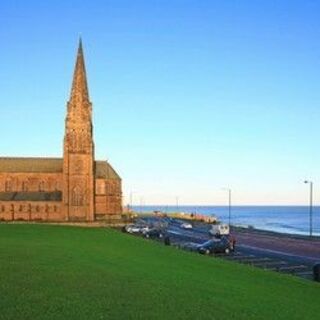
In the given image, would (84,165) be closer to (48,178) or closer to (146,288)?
(48,178)

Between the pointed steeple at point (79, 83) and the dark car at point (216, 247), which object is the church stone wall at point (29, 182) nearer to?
the pointed steeple at point (79, 83)

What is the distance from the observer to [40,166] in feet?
469

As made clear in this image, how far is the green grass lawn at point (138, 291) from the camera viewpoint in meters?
16.6

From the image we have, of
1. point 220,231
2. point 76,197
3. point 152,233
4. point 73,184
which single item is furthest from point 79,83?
point 220,231

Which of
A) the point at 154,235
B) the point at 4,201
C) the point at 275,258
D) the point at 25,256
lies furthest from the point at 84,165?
the point at 25,256

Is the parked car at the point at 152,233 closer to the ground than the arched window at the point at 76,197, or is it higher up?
closer to the ground

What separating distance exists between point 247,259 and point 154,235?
34625 millimetres

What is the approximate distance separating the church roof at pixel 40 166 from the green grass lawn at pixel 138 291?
110565 millimetres

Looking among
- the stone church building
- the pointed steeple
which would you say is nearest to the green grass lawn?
the stone church building

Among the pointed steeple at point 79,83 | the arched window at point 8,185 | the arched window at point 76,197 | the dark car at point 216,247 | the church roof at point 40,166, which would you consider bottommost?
the dark car at point 216,247

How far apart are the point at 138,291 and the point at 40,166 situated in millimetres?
125431

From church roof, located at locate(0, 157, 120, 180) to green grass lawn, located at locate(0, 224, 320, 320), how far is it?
4353 inches

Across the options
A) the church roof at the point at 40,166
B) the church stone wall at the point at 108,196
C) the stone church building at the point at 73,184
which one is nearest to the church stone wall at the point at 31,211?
the stone church building at the point at 73,184

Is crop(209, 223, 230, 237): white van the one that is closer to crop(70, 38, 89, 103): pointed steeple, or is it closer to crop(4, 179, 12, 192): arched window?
crop(70, 38, 89, 103): pointed steeple
